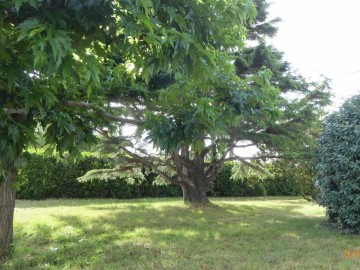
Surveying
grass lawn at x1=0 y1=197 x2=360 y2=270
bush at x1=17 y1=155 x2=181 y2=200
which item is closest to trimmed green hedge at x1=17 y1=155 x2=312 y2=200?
bush at x1=17 y1=155 x2=181 y2=200

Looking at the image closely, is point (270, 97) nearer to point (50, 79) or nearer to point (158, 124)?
point (158, 124)

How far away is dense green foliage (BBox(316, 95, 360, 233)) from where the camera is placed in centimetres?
674

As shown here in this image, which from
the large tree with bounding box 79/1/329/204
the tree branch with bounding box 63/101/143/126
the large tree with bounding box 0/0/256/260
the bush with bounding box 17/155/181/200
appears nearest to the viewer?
the large tree with bounding box 0/0/256/260

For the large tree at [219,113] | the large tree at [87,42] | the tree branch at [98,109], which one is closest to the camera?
the large tree at [87,42]

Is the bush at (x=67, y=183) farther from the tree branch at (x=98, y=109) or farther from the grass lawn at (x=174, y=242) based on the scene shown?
the tree branch at (x=98, y=109)

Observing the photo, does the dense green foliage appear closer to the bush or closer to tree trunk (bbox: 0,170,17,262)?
tree trunk (bbox: 0,170,17,262)

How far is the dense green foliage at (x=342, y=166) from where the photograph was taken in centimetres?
674

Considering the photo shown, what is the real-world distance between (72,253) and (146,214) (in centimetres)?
417

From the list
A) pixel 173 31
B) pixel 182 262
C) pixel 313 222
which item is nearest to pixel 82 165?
pixel 313 222

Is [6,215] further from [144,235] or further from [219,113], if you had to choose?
[219,113]

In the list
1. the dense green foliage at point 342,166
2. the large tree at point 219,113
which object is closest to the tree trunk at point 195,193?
the large tree at point 219,113

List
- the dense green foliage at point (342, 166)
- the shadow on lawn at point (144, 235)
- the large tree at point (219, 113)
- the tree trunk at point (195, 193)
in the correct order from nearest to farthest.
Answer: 1. the large tree at point (219, 113)
2. the shadow on lawn at point (144, 235)
3. the dense green foliage at point (342, 166)
4. the tree trunk at point (195, 193)

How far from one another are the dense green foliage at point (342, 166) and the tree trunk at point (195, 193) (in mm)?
4703

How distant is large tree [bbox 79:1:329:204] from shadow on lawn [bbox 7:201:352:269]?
1628 mm
